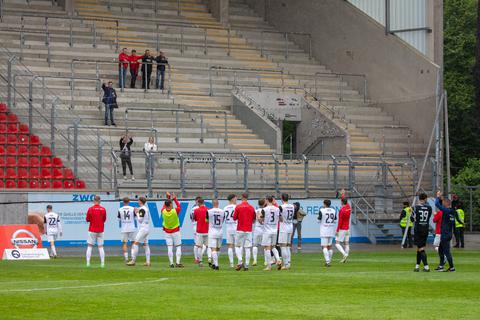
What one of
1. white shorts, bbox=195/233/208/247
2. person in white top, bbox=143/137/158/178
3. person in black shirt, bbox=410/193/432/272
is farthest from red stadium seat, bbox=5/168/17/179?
person in black shirt, bbox=410/193/432/272

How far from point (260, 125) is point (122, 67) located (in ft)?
20.6

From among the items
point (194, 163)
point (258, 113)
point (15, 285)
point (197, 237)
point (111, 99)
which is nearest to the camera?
point (15, 285)

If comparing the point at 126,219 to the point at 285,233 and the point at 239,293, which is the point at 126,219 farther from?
the point at 239,293

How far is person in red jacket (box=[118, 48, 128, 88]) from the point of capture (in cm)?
4872

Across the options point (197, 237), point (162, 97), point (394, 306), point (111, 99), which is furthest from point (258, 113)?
point (394, 306)

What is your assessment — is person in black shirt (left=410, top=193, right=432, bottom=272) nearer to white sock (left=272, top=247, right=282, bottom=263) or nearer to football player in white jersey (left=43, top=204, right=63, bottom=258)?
white sock (left=272, top=247, right=282, bottom=263)

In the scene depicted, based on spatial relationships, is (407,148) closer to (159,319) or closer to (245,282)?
(245,282)

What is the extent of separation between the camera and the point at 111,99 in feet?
149

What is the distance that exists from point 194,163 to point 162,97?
7767 millimetres

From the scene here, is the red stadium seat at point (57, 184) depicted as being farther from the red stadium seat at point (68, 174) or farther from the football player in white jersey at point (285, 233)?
the football player in white jersey at point (285, 233)

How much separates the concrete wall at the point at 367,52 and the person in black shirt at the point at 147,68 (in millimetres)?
10364

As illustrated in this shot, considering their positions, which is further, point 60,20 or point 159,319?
point 60,20

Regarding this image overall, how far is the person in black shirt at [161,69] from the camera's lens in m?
49.2

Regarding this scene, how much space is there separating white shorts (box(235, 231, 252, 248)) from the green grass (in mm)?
901
